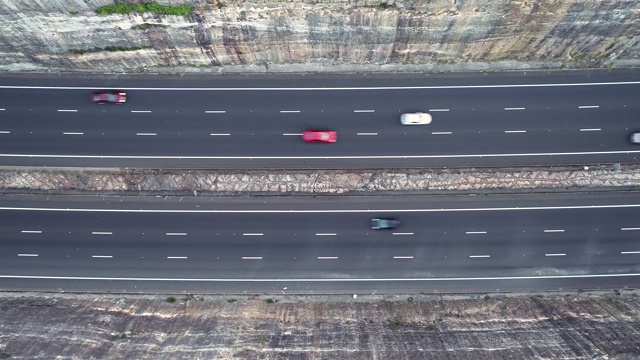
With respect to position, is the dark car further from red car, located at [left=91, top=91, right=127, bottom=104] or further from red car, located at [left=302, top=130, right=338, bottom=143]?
red car, located at [left=91, top=91, right=127, bottom=104]

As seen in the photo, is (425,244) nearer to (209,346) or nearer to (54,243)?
(209,346)

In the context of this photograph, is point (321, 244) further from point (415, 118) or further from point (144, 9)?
point (144, 9)

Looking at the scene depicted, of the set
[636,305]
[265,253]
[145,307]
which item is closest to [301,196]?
[265,253]

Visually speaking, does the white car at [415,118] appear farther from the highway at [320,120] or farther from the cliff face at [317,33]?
the cliff face at [317,33]

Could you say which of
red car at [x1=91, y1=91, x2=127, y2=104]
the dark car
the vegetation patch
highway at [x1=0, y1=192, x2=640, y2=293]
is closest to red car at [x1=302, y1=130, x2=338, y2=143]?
highway at [x1=0, y1=192, x2=640, y2=293]

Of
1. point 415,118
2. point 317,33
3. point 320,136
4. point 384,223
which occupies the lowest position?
point 384,223

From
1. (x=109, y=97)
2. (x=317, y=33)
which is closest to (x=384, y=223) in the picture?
(x=317, y=33)

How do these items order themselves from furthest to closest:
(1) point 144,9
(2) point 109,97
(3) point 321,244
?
(3) point 321,244 < (2) point 109,97 < (1) point 144,9
